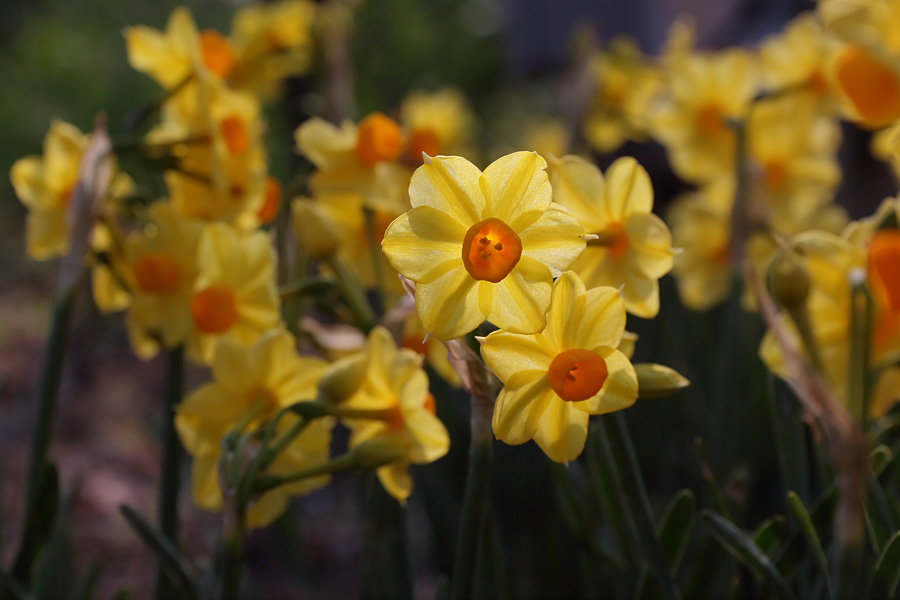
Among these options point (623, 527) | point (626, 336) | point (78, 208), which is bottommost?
point (623, 527)

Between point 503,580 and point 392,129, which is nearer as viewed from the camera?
point 503,580

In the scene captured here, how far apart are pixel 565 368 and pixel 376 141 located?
534mm

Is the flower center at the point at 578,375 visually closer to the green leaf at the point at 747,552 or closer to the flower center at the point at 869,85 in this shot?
the green leaf at the point at 747,552

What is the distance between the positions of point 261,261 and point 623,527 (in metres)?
0.54

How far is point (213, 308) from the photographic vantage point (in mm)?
921

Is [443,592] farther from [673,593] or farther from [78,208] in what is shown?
[78,208]

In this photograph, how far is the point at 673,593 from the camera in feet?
2.52

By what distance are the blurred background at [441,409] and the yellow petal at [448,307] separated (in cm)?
58

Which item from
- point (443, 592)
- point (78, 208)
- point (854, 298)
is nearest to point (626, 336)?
point (854, 298)

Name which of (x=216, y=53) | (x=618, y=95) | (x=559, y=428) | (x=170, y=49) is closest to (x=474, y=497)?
(x=559, y=428)

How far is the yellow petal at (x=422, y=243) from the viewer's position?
0.59m

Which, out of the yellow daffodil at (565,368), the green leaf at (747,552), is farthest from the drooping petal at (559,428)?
the green leaf at (747,552)

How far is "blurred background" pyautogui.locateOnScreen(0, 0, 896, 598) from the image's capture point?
1.31 metres

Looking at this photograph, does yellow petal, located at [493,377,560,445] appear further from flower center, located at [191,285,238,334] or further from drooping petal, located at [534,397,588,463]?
flower center, located at [191,285,238,334]
